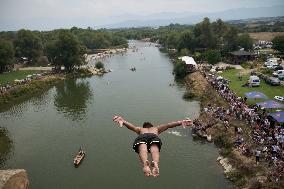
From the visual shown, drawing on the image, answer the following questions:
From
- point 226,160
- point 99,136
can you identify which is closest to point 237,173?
point 226,160

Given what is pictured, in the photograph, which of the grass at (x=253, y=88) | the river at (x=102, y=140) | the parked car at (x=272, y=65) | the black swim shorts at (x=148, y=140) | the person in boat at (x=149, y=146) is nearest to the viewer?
the person in boat at (x=149, y=146)

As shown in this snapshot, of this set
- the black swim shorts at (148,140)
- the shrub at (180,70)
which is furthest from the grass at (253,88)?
the black swim shorts at (148,140)

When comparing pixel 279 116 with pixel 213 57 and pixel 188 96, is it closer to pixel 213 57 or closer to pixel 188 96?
pixel 188 96

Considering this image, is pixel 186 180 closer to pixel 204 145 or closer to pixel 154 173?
pixel 204 145

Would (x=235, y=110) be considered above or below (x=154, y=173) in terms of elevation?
below

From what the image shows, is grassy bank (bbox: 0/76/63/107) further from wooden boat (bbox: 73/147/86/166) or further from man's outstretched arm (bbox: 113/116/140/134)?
man's outstretched arm (bbox: 113/116/140/134)

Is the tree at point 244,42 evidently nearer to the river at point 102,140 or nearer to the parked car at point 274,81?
the river at point 102,140

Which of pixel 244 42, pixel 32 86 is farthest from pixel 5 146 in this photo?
pixel 244 42
